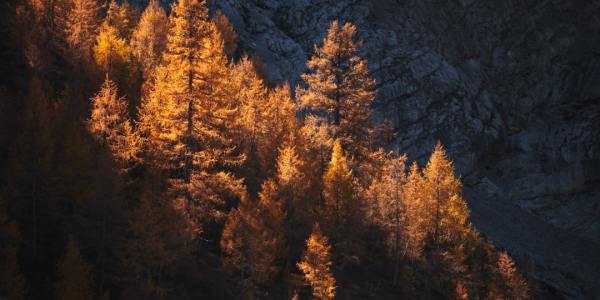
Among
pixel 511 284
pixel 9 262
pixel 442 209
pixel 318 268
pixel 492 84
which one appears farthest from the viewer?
pixel 492 84

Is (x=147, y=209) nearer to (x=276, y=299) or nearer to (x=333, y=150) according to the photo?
(x=276, y=299)

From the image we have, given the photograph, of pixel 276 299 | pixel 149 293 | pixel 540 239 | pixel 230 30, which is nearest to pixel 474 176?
pixel 540 239

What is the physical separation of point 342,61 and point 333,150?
6.07 meters

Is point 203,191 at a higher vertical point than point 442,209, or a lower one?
lower

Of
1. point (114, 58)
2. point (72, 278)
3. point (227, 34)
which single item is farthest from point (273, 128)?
point (227, 34)

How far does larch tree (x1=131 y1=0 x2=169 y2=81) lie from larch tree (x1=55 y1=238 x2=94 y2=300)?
70.2 feet

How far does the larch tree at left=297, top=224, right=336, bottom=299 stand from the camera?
25969 millimetres

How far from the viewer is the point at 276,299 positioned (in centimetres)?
2566

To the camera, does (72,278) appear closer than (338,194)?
Yes

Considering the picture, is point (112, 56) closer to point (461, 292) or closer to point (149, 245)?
point (149, 245)

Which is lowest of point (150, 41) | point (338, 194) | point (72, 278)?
point (72, 278)

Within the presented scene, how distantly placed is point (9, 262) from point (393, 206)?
2089 cm

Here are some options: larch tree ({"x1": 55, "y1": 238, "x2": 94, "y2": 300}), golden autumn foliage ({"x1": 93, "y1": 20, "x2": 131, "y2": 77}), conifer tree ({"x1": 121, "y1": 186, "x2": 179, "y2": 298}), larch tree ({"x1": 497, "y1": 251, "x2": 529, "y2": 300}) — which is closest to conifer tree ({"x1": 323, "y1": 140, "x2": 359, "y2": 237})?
conifer tree ({"x1": 121, "y1": 186, "x2": 179, "y2": 298})

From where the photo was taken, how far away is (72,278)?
2020cm
